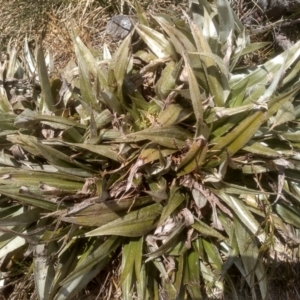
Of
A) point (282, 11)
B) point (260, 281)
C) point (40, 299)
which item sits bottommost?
point (40, 299)

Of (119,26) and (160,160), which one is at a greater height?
(119,26)

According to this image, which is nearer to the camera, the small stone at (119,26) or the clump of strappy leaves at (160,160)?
the clump of strappy leaves at (160,160)

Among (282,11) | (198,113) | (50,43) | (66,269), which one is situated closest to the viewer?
(198,113)

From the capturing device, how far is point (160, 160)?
4.41 ft

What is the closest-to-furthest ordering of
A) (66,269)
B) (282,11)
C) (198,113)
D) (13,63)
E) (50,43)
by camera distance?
(198,113) < (66,269) < (13,63) < (282,11) < (50,43)

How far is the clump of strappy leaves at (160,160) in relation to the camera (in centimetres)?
133

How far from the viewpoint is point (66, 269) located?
58.7 inches

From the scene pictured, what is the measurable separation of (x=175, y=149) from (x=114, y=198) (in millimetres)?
238

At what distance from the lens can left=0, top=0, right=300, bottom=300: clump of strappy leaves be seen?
1.33 m

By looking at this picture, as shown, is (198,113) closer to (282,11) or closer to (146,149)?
(146,149)

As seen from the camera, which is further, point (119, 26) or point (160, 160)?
point (119, 26)

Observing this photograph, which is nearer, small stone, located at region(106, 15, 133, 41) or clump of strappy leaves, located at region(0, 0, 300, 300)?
clump of strappy leaves, located at region(0, 0, 300, 300)

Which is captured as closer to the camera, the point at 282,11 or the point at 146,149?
the point at 146,149

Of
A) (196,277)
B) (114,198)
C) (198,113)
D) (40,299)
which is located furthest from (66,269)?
(198,113)
